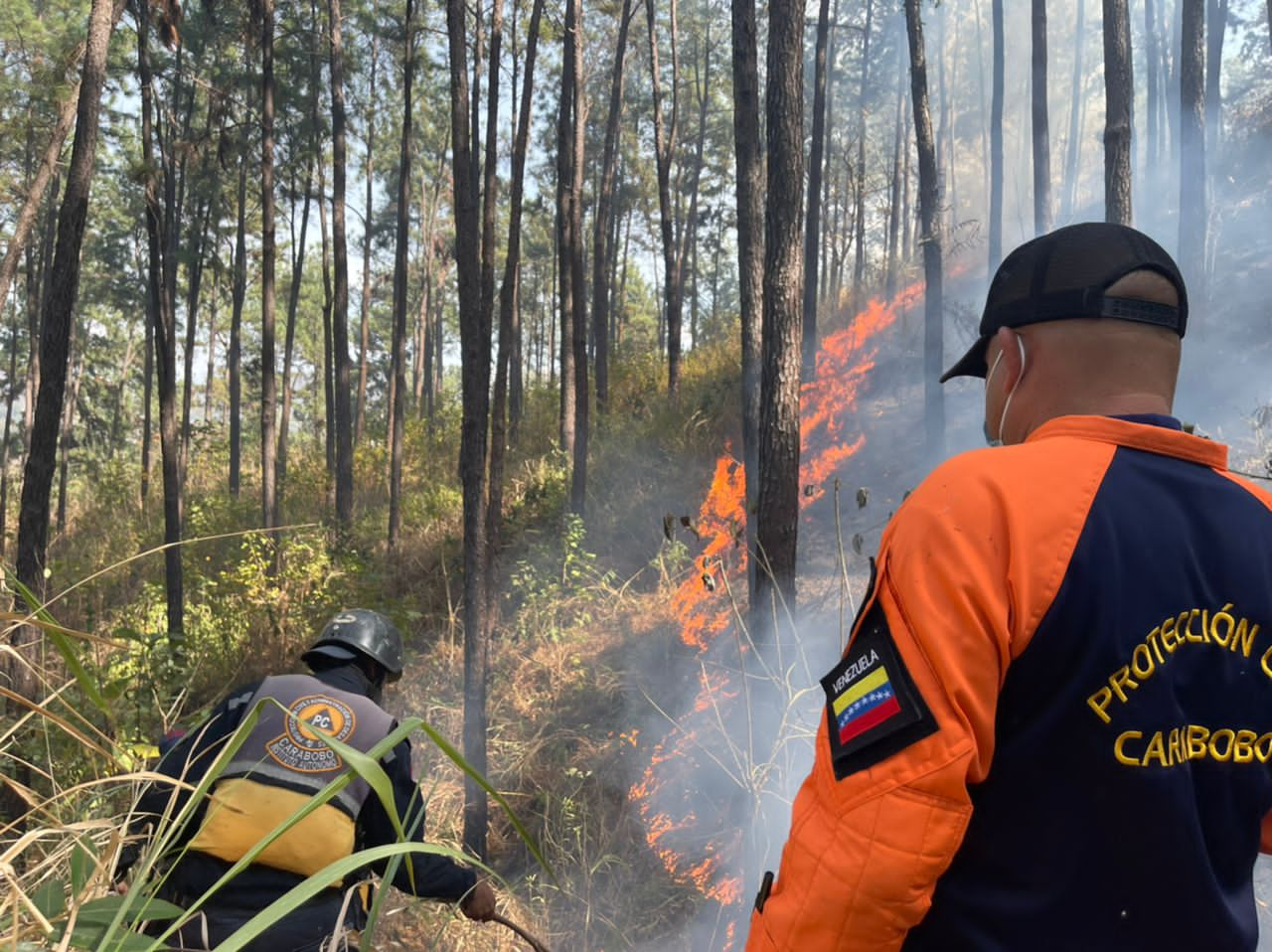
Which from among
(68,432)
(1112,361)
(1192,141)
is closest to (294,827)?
(1112,361)

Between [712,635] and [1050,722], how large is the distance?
22.2 ft

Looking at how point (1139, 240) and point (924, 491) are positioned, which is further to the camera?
point (1139, 240)

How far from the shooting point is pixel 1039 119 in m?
14.0

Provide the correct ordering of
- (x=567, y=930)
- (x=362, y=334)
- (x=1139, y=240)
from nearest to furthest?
(x=1139, y=240), (x=567, y=930), (x=362, y=334)

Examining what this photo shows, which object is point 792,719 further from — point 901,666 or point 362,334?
point 362,334

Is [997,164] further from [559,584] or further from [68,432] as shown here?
[68,432]

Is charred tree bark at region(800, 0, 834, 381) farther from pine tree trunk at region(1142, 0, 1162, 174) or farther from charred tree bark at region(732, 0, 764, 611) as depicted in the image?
pine tree trunk at region(1142, 0, 1162, 174)

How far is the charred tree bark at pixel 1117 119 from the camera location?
6996 millimetres

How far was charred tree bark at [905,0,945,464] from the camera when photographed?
1116cm

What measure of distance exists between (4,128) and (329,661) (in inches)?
499

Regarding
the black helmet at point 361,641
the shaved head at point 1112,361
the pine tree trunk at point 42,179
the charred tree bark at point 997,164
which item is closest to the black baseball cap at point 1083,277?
the shaved head at point 1112,361

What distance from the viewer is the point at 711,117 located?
81.8ft

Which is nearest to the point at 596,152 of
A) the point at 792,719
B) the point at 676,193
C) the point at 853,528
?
the point at 676,193

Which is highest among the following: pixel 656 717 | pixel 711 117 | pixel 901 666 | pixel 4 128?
pixel 711 117
